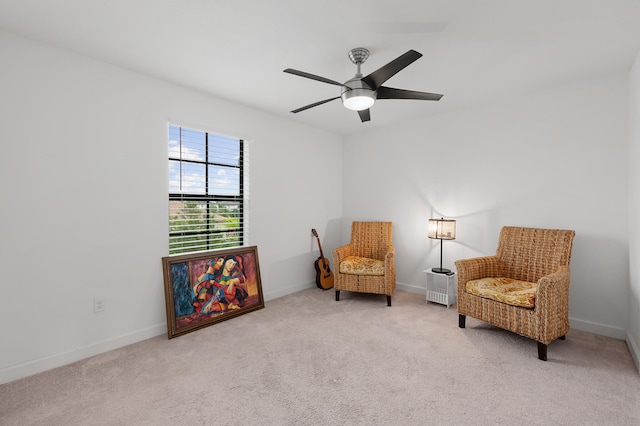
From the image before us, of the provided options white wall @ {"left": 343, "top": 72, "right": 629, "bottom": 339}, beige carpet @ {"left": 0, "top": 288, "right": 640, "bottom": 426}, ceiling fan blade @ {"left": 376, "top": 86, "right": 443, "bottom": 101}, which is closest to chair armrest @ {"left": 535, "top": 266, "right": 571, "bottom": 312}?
beige carpet @ {"left": 0, "top": 288, "right": 640, "bottom": 426}

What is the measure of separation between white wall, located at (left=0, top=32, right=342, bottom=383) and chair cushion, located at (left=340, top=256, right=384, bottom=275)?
214cm

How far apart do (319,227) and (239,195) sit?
4.97 feet

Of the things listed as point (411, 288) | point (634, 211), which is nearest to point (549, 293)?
point (634, 211)

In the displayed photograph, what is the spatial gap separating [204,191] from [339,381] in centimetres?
245

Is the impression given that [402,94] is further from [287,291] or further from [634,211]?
[287,291]

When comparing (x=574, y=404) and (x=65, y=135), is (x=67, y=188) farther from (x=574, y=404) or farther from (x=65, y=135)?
(x=574, y=404)

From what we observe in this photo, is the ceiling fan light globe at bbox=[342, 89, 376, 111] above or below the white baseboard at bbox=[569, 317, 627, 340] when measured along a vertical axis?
above

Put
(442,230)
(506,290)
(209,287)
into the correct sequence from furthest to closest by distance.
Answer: (442,230), (209,287), (506,290)

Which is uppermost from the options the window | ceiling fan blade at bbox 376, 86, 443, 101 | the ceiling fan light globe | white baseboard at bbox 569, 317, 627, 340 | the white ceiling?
the white ceiling

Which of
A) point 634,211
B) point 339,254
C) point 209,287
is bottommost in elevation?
point 209,287

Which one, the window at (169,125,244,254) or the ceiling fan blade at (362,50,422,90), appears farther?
the window at (169,125,244,254)

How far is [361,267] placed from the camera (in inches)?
151

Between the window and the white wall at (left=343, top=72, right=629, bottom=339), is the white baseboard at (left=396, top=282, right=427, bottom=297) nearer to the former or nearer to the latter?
the white wall at (left=343, top=72, right=629, bottom=339)

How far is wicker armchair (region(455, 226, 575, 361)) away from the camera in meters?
2.40
